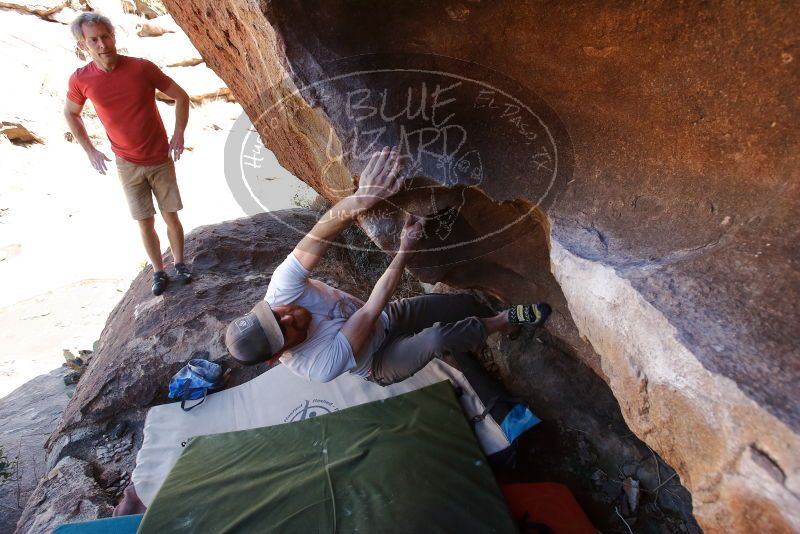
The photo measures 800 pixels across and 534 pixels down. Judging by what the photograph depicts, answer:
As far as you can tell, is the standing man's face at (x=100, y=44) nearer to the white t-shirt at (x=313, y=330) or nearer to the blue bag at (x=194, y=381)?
the white t-shirt at (x=313, y=330)

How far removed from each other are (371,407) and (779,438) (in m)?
2.05

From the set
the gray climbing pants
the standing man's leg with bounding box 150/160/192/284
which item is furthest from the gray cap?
the standing man's leg with bounding box 150/160/192/284

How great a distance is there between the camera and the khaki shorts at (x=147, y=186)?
2680 millimetres

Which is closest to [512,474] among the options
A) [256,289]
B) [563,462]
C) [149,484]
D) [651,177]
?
[563,462]

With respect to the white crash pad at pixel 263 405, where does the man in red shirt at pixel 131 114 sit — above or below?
above

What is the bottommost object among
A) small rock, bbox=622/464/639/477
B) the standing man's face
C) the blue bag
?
small rock, bbox=622/464/639/477

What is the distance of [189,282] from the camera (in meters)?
3.48

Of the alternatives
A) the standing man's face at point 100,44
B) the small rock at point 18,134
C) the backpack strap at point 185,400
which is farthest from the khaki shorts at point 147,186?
the small rock at point 18,134

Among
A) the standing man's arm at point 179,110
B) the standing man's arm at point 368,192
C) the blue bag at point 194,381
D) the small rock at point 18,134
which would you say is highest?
the standing man's arm at point 179,110

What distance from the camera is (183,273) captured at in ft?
11.3

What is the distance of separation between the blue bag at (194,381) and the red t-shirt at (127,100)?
134cm

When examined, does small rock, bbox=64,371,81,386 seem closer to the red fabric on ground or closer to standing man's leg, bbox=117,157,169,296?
standing man's leg, bbox=117,157,169,296

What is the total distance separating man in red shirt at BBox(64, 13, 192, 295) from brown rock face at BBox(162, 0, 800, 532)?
49 cm

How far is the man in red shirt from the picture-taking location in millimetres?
2346
